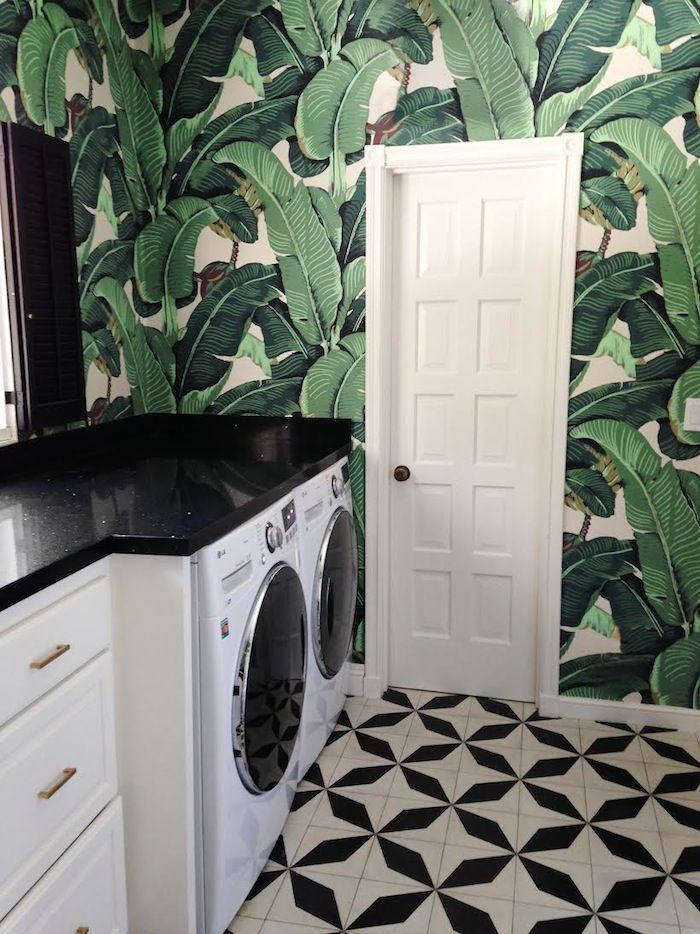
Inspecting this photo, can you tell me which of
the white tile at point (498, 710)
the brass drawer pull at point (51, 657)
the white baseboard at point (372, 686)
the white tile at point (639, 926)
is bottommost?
the white tile at point (498, 710)

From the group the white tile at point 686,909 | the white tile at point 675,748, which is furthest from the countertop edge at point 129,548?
the white tile at point 675,748

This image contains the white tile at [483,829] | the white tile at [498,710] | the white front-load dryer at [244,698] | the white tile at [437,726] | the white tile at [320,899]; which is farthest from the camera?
the white tile at [498,710]

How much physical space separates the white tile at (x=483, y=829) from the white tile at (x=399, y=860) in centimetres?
7

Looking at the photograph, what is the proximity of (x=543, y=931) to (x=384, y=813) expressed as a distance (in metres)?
0.58

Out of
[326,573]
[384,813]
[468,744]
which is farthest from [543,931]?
[326,573]

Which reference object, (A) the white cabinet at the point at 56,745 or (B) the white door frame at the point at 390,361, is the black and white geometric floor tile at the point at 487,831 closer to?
(B) the white door frame at the point at 390,361

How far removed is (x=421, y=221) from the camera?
2.85m

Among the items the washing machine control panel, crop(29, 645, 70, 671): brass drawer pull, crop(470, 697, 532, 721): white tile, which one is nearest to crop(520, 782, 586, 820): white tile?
crop(470, 697, 532, 721): white tile

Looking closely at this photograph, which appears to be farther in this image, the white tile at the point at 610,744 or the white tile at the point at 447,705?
the white tile at the point at 447,705

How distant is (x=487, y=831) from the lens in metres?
2.25

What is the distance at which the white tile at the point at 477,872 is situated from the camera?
2.01 meters

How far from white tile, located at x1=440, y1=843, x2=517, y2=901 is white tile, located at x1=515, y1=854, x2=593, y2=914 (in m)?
0.03

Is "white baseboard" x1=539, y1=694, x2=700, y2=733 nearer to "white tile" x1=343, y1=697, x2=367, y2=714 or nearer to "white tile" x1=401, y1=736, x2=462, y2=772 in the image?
"white tile" x1=401, y1=736, x2=462, y2=772

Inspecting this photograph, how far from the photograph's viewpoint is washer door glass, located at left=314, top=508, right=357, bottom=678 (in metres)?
2.45
